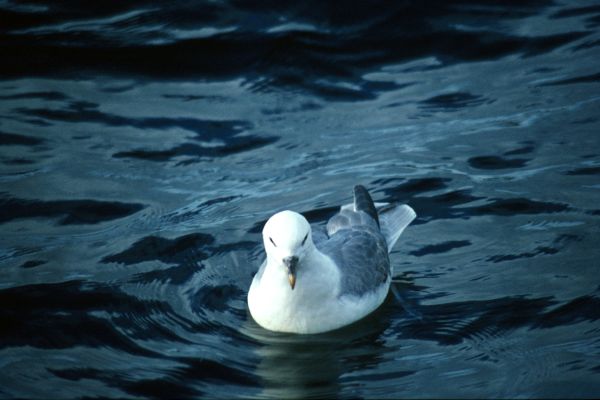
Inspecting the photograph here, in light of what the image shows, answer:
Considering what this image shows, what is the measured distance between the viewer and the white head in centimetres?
614

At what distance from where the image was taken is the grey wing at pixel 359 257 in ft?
22.4

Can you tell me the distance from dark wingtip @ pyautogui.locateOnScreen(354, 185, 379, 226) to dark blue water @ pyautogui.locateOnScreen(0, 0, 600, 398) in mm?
399

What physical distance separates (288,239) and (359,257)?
105 cm

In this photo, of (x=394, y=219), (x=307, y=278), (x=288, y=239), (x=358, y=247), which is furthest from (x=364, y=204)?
(x=288, y=239)

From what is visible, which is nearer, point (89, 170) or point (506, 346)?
point (506, 346)

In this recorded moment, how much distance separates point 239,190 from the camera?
8922 mm

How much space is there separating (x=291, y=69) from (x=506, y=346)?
19.0ft

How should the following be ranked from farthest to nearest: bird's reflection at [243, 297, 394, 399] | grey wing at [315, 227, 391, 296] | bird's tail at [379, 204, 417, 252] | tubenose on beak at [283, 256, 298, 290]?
bird's tail at [379, 204, 417, 252] < grey wing at [315, 227, 391, 296] < tubenose on beak at [283, 256, 298, 290] < bird's reflection at [243, 297, 394, 399]

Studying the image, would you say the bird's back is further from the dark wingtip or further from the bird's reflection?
the bird's reflection

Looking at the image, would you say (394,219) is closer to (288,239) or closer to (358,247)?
(358,247)

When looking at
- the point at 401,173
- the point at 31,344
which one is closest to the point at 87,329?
the point at 31,344

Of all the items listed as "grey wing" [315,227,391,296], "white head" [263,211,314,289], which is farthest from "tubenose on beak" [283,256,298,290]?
"grey wing" [315,227,391,296]

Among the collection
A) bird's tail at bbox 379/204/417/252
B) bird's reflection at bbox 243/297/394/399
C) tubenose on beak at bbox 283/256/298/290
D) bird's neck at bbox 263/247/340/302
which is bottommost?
bird's reflection at bbox 243/297/394/399

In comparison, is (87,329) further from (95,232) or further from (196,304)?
(95,232)
